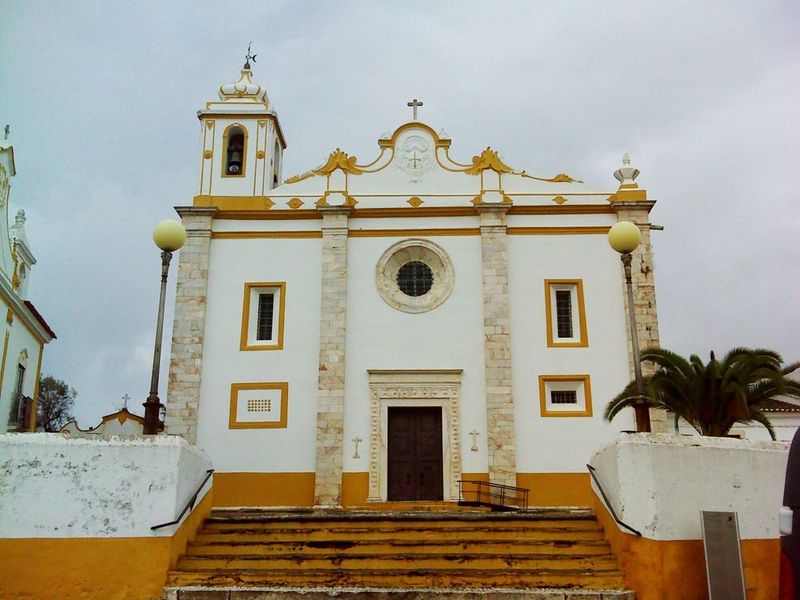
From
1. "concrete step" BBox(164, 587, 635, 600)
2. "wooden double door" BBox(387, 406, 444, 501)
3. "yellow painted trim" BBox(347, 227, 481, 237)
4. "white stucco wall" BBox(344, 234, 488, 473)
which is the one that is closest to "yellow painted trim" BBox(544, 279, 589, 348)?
"white stucco wall" BBox(344, 234, 488, 473)

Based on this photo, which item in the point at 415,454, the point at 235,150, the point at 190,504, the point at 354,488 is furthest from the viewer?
the point at 235,150

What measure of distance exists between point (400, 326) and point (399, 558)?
367 inches

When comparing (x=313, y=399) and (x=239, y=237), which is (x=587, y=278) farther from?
(x=239, y=237)

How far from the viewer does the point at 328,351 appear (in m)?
18.7

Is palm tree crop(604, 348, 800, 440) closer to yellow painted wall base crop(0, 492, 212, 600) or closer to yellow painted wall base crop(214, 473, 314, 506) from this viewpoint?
yellow painted wall base crop(214, 473, 314, 506)

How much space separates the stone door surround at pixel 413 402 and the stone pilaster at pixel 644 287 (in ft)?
13.5

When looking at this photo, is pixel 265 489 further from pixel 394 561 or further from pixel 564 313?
pixel 394 561

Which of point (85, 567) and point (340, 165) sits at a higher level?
point (340, 165)

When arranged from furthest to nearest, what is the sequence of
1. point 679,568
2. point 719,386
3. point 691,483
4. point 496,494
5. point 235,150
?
1. point 235,150
2. point 496,494
3. point 719,386
4. point 691,483
5. point 679,568

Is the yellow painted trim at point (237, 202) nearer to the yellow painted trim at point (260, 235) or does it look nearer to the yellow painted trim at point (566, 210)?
the yellow painted trim at point (260, 235)

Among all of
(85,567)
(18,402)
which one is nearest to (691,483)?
(85,567)

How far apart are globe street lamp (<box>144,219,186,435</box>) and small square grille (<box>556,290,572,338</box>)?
10.3 meters

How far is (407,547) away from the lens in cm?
1048

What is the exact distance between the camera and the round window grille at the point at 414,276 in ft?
63.3
